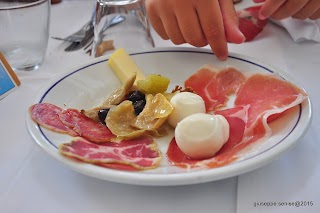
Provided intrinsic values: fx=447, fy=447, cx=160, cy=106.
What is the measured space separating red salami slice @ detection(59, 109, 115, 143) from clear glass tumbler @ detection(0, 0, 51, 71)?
0.30 metres

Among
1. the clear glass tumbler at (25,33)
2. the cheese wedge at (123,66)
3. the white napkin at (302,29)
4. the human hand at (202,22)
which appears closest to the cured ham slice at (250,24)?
the white napkin at (302,29)

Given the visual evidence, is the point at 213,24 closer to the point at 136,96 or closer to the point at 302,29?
the point at 136,96

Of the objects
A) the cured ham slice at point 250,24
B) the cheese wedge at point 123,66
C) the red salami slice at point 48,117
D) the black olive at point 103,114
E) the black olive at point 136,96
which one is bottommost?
the cured ham slice at point 250,24

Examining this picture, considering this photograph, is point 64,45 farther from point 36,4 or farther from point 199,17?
point 199,17

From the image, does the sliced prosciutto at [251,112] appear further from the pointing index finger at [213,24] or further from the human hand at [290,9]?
the human hand at [290,9]

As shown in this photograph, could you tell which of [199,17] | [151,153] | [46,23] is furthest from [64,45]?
[151,153]

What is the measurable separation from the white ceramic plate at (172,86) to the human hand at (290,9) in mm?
155

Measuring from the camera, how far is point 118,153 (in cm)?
58

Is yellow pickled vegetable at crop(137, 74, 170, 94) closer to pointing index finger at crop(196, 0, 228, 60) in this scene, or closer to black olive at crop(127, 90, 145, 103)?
black olive at crop(127, 90, 145, 103)

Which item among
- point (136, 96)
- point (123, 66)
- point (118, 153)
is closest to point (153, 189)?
point (118, 153)

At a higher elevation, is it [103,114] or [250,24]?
[103,114]

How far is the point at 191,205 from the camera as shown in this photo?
544 millimetres

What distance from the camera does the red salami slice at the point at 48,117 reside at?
0.63 meters

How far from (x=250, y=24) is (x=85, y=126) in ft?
1.74
